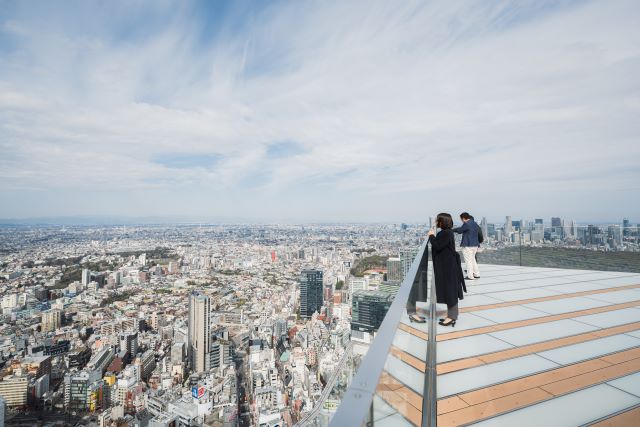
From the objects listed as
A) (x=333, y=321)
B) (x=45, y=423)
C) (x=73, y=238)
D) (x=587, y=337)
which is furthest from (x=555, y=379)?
(x=73, y=238)

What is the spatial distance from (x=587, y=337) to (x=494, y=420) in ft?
5.58

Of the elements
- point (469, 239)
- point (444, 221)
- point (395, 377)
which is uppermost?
point (444, 221)

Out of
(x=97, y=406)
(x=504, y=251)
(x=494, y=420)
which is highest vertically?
(x=504, y=251)

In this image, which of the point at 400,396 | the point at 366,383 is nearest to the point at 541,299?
the point at 400,396


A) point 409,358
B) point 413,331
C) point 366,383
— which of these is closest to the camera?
point 366,383

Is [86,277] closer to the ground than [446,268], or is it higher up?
closer to the ground

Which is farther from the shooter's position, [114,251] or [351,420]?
[114,251]

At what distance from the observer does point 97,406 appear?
10992 millimetres

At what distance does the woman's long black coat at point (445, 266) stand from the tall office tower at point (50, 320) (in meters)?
23.0

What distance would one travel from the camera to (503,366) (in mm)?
2102

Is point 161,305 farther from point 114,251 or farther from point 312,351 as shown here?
point 114,251

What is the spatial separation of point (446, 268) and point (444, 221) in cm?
49

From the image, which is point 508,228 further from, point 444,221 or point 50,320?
point 50,320

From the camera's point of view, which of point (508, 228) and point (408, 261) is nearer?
point (408, 261)
